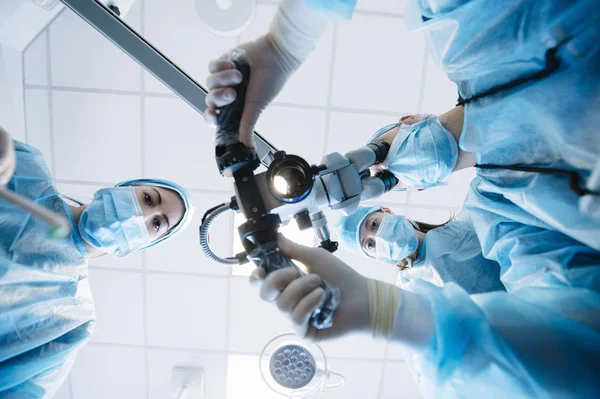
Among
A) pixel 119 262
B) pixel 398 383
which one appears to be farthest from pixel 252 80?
pixel 398 383

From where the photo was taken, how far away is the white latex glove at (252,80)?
2.86 feet

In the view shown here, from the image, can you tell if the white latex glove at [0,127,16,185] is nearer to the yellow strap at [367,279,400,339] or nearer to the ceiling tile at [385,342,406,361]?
the yellow strap at [367,279,400,339]

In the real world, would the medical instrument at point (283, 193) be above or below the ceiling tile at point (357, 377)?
above

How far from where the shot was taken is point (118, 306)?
2174 millimetres

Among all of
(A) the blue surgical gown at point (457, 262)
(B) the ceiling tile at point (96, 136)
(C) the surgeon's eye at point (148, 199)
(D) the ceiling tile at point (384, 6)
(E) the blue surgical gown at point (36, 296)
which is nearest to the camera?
(E) the blue surgical gown at point (36, 296)

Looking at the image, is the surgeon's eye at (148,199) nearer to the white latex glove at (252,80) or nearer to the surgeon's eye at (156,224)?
the surgeon's eye at (156,224)

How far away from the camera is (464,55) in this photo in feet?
2.77

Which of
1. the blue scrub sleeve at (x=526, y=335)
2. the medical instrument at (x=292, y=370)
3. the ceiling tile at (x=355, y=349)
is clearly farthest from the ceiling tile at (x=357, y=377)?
the blue scrub sleeve at (x=526, y=335)

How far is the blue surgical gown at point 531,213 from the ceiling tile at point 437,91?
991 millimetres

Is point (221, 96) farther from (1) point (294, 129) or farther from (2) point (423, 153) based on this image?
(1) point (294, 129)

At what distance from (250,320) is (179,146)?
3.60 ft

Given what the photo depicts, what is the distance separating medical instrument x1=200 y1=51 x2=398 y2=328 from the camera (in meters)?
0.78

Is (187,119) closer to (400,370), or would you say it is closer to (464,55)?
(464,55)

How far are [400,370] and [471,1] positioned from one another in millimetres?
2133
